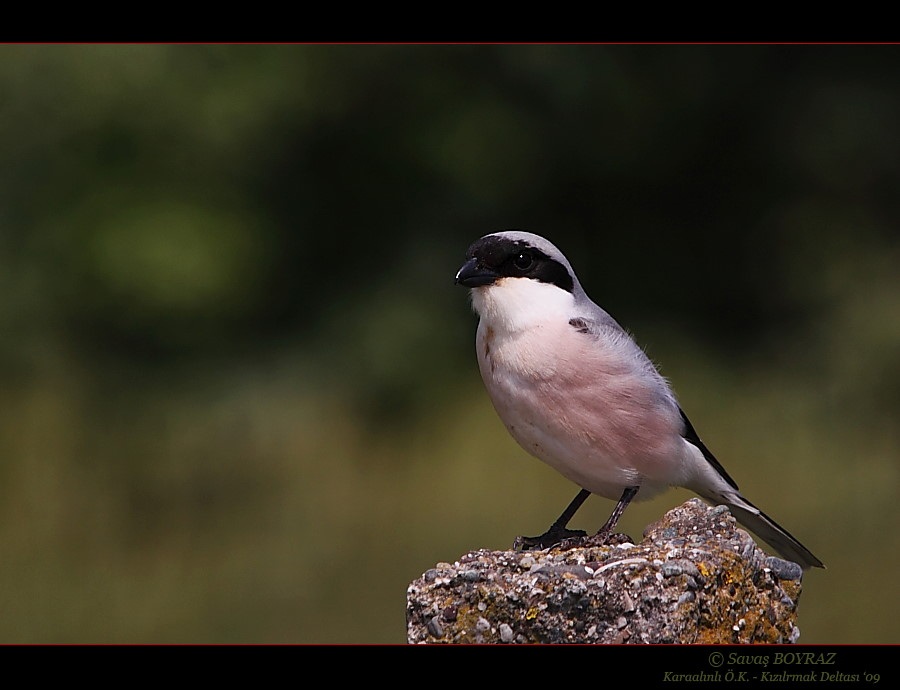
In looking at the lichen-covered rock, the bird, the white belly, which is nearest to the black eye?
the bird

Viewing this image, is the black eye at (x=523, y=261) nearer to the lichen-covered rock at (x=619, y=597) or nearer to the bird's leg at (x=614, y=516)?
the bird's leg at (x=614, y=516)

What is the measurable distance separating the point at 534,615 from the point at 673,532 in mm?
831

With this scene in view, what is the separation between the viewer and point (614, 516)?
4918 mm

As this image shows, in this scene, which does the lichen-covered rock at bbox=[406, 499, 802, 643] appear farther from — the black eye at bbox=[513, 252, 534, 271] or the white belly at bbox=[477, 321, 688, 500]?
Answer: the black eye at bbox=[513, 252, 534, 271]

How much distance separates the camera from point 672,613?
3.64m

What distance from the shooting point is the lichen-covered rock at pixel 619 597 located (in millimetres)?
3666

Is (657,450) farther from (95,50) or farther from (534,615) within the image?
(95,50)


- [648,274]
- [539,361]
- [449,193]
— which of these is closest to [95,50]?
[449,193]

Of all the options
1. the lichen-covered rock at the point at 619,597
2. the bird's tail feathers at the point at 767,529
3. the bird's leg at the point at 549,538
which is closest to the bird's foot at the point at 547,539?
the bird's leg at the point at 549,538

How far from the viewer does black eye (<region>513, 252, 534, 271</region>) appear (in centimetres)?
510

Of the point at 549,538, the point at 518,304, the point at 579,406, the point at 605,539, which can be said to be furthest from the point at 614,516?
the point at 518,304

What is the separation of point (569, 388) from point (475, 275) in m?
0.60

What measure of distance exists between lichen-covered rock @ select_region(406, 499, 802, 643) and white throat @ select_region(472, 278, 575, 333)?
1223 mm

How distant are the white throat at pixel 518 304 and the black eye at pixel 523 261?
0.18 ft
